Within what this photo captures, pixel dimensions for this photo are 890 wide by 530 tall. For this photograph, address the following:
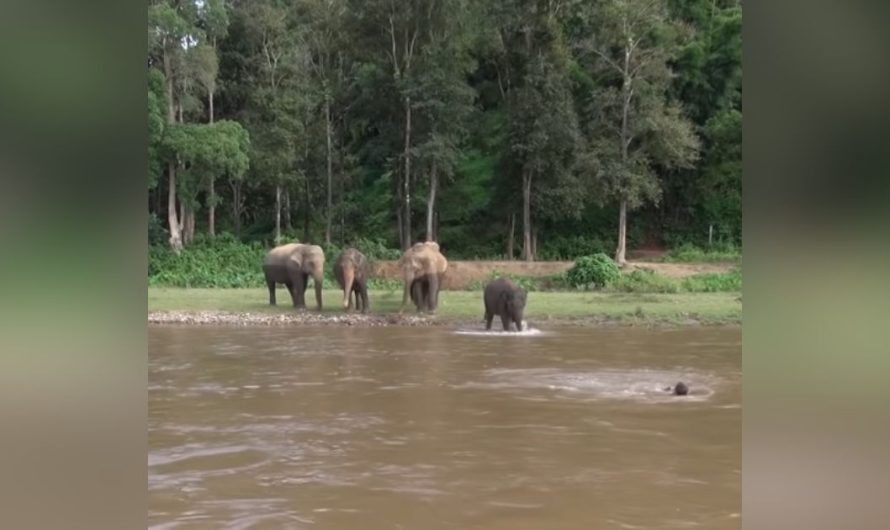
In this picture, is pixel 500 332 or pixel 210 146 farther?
pixel 210 146

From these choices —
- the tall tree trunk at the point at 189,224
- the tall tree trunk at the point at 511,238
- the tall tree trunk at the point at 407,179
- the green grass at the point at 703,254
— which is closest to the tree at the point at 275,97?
the tall tree trunk at the point at 189,224

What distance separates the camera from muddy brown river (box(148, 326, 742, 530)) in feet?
15.7

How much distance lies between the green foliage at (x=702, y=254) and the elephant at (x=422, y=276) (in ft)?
34.8

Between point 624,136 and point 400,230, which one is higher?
point 624,136

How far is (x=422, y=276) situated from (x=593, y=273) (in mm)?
5647


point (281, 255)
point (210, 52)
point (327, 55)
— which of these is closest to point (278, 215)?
point (327, 55)

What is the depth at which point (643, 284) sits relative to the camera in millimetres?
20328

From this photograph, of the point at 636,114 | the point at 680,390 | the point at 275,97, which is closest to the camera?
the point at 680,390

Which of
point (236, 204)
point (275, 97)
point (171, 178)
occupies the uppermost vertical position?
point (275, 97)

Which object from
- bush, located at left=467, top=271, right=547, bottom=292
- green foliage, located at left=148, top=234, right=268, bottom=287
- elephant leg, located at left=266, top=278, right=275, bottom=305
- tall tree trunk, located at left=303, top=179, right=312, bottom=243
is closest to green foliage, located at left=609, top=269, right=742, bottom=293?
bush, located at left=467, top=271, right=547, bottom=292

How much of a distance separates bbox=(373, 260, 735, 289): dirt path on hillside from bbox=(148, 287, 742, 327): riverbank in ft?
8.16

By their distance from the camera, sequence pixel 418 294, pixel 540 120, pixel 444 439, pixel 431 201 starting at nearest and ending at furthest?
pixel 444 439, pixel 418 294, pixel 540 120, pixel 431 201

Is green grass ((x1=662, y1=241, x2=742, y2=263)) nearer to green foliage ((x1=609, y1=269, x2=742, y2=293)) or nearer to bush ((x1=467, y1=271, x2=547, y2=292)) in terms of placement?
green foliage ((x1=609, y1=269, x2=742, y2=293))

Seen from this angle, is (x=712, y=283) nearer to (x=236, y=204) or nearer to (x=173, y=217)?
(x=173, y=217)
